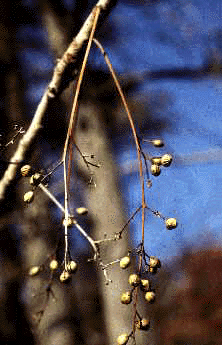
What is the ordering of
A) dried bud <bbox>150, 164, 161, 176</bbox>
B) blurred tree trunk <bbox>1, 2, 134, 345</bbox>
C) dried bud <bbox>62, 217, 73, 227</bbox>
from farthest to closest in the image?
blurred tree trunk <bbox>1, 2, 134, 345</bbox> → dried bud <bbox>150, 164, 161, 176</bbox> → dried bud <bbox>62, 217, 73, 227</bbox>

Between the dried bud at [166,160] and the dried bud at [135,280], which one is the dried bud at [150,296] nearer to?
the dried bud at [135,280]

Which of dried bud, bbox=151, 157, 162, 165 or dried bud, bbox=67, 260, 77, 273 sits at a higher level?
dried bud, bbox=151, 157, 162, 165

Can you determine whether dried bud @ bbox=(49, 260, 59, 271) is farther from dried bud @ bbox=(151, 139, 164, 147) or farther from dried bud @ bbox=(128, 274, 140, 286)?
dried bud @ bbox=(151, 139, 164, 147)

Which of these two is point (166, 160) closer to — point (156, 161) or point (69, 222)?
point (156, 161)

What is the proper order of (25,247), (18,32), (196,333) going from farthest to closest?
(196,333) → (18,32) → (25,247)

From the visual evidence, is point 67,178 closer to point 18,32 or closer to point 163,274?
point 18,32

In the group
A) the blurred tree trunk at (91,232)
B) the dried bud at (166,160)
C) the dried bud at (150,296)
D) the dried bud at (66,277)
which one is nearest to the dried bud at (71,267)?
the dried bud at (66,277)

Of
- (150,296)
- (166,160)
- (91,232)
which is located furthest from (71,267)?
(91,232)

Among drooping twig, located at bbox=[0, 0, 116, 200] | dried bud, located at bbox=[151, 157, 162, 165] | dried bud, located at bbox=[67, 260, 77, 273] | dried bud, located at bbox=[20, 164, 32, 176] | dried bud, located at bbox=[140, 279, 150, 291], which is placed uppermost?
drooping twig, located at bbox=[0, 0, 116, 200]

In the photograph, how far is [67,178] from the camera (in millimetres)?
741

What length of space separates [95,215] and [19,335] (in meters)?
0.94

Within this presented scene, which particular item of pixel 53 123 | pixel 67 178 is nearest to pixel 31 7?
pixel 53 123

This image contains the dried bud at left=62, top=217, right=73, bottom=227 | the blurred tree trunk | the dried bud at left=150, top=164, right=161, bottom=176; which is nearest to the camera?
the dried bud at left=62, top=217, right=73, bottom=227

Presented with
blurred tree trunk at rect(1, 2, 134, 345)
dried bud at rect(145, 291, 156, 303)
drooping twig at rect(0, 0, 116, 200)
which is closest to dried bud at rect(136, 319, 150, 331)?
dried bud at rect(145, 291, 156, 303)
